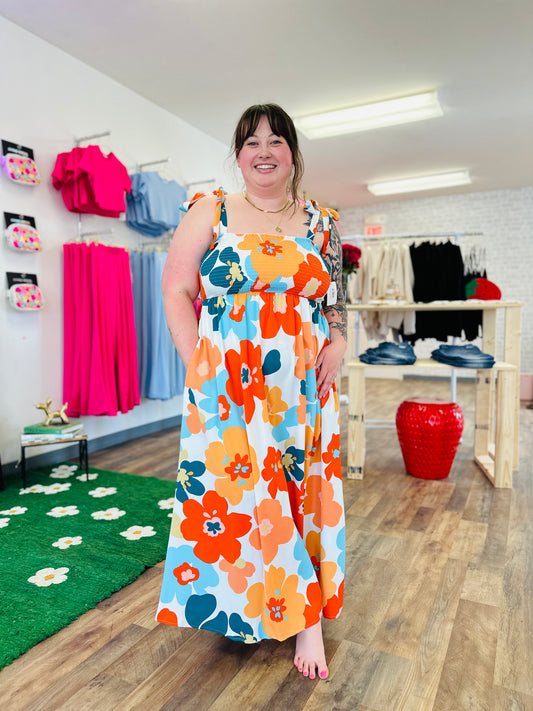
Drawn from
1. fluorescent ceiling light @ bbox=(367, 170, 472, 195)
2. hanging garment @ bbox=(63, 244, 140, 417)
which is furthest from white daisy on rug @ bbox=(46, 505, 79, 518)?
fluorescent ceiling light @ bbox=(367, 170, 472, 195)

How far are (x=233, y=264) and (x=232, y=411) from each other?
0.38 m

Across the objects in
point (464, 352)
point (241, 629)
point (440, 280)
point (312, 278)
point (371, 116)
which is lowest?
point (241, 629)

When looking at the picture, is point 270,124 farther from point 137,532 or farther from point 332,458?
point 137,532

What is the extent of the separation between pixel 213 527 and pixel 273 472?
22 cm

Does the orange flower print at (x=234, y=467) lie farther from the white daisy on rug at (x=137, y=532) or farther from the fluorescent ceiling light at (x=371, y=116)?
the fluorescent ceiling light at (x=371, y=116)

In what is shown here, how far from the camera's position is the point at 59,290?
3.41 m

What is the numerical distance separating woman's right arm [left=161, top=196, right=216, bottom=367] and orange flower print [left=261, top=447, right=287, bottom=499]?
13.3 inches

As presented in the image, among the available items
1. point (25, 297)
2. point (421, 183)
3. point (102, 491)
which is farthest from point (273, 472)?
point (421, 183)

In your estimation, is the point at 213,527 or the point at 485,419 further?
the point at 485,419

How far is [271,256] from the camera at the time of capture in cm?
128

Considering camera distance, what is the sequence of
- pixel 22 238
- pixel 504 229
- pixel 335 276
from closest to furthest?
pixel 335 276, pixel 22 238, pixel 504 229

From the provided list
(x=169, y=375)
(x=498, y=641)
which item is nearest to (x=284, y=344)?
(x=498, y=641)

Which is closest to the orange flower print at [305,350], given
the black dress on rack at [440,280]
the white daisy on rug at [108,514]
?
the white daisy on rug at [108,514]

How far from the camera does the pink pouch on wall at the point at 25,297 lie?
9.91 feet
